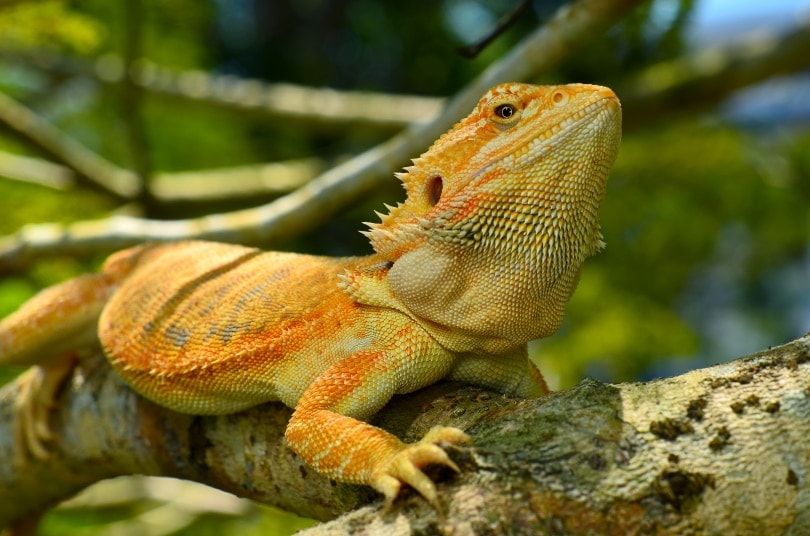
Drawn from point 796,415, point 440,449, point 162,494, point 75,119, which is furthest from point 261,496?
point 75,119

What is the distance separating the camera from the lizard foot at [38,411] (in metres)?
3.97

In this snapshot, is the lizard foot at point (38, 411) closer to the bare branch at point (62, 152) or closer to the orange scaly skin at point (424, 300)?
the orange scaly skin at point (424, 300)

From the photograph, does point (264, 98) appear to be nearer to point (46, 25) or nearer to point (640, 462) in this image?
point (46, 25)

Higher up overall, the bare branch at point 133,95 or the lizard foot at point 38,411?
the bare branch at point 133,95

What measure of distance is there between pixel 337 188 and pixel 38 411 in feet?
6.38

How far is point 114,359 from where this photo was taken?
3471mm

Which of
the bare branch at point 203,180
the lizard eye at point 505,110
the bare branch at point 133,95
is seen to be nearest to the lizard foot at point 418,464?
the lizard eye at point 505,110

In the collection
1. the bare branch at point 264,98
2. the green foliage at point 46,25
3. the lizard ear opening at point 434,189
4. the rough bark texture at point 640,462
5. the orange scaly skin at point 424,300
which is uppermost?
the bare branch at point 264,98

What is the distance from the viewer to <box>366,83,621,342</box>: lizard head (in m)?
2.57

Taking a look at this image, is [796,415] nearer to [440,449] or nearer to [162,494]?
[440,449]

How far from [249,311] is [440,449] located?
1230 millimetres

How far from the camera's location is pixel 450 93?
8961mm

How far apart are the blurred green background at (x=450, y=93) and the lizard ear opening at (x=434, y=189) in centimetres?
222

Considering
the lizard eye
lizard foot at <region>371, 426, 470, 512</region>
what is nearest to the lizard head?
the lizard eye
